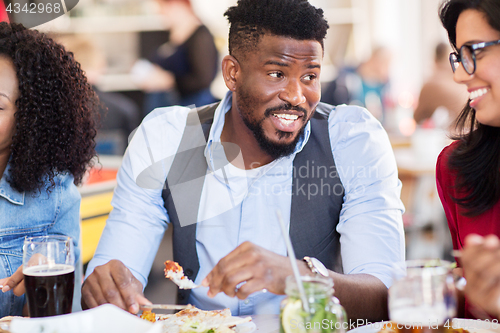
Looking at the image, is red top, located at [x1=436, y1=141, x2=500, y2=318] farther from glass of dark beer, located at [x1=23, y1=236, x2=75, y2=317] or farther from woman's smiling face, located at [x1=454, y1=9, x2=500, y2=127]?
glass of dark beer, located at [x1=23, y1=236, x2=75, y2=317]

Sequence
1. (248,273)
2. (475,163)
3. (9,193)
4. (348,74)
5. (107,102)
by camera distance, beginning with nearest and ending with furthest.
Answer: (248,273) → (475,163) → (9,193) → (107,102) → (348,74)

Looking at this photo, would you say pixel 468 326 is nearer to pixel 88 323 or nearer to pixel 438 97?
pixel 88 323

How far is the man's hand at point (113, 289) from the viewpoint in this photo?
1.10 m

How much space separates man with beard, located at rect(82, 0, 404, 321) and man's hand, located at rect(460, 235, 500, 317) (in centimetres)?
52

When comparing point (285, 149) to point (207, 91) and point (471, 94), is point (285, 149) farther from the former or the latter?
point (207, 91)

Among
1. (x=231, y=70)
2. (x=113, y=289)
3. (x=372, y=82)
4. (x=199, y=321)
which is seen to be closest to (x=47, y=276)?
(x=113, y=289)

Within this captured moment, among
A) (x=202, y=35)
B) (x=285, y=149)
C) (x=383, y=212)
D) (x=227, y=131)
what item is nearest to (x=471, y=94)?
(x=383, y=212)

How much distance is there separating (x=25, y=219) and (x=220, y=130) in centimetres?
64

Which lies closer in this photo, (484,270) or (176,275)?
(484,270)

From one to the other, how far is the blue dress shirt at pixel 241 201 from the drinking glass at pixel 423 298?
1.65 ft

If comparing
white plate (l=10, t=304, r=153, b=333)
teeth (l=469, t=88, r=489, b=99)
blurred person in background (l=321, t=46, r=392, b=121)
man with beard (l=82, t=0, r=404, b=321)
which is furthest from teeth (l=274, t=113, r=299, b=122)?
blurred person in background (l=321, t=46, r=392, b=121)

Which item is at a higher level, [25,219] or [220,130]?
[220,130]

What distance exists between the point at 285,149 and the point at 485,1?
0.66 meters

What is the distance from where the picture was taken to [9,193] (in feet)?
4.57
